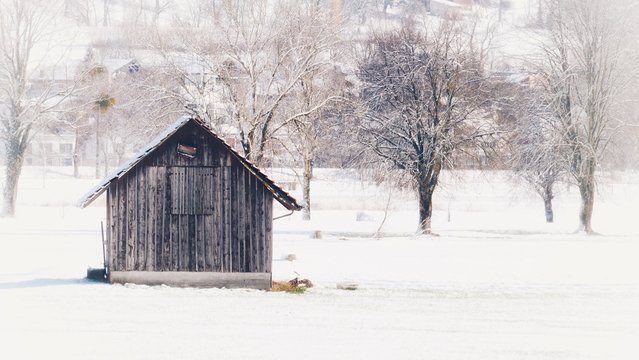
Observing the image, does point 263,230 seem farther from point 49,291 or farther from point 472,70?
point 472,70

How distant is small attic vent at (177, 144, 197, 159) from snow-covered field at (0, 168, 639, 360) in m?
4.22

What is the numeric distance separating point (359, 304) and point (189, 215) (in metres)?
5.97

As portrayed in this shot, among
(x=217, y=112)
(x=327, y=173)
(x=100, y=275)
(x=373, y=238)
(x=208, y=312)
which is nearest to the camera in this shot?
(x=208, y=312)

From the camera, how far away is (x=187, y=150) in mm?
27250

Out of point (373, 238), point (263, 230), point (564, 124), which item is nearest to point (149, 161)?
point (263, 230)

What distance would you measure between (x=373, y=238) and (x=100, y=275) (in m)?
20.6

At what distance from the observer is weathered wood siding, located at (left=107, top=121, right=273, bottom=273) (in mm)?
27266

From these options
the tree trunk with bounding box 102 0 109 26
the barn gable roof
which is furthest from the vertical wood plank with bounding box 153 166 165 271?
the tree trunk with bounding box 102 0 109 26

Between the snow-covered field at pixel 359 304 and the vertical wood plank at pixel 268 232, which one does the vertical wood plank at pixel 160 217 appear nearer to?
the snow-covered field at pixel 359 304

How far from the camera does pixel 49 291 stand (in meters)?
26.5

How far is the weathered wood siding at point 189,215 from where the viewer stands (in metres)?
27.3

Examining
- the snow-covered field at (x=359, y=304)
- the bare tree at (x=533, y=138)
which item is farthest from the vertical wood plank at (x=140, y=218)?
the bare tree at (x=533, y=138)

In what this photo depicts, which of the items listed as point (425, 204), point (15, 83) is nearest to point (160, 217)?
point (425, 204)

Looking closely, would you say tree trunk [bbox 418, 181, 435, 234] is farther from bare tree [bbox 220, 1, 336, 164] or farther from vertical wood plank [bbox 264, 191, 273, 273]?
vertical wood plank [bbox 264, 191, 273, 273]
